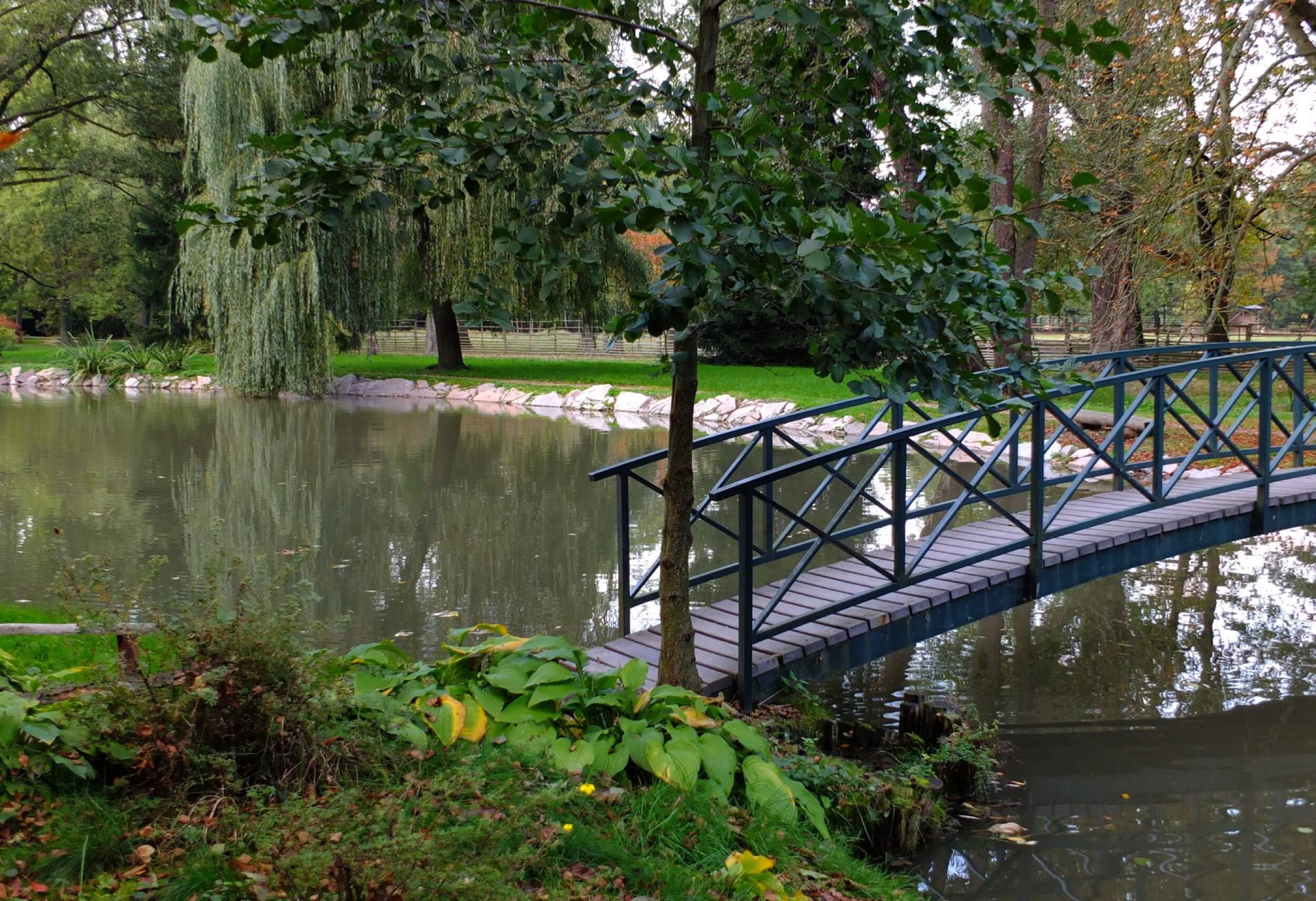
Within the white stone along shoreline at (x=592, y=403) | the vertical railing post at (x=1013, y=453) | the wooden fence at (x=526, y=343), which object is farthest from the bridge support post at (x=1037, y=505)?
the wooden fence at (x=526, y=343)

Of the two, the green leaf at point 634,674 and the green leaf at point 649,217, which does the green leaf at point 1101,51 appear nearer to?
the green leaf at point 649,217

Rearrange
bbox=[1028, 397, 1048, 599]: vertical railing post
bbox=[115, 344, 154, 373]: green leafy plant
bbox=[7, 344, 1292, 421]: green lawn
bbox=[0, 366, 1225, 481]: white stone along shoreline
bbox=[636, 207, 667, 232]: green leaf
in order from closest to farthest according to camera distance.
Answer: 1. bbox=[636, 207, 667, 232]: green leaf
2. bbox=[1028, 397, 1048, 599]: vertical railing post
3. bbox=[0, 366, 1225, 481]: white stone along shoreline
4. bbox=[7, 344, 1292, 421]: green lawn
5. bbox=[115, 344, 154, 373]: green leafy plant

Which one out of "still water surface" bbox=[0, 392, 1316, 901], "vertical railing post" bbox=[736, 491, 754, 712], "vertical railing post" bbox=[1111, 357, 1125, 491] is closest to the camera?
"still water surface" bbox=[0, 392, 1316, 901]

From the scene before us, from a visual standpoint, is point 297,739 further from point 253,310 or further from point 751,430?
point 253,310

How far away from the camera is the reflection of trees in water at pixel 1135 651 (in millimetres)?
6176

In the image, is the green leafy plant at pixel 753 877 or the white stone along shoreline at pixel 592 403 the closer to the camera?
the green leafy plant at pixel 753 877

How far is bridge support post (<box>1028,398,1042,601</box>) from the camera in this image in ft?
19.7

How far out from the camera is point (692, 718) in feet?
13.6

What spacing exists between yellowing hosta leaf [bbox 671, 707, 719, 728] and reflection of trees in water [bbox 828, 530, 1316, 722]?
1.96m

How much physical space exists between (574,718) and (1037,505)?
3237 mm

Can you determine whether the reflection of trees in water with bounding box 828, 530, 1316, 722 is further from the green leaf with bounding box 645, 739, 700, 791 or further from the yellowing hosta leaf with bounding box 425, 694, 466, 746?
the yellowing hosta leaf with bounding box 425, 694, 466, 746

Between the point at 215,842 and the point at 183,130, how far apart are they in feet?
99.8

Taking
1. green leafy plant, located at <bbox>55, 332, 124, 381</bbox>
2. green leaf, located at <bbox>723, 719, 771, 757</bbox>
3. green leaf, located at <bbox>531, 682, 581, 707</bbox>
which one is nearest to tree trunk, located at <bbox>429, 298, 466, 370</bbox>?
green leafy plant, located at <bbox>55, 332, 124, 381</bbox>

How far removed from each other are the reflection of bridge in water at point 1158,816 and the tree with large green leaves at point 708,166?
67.4 inches
